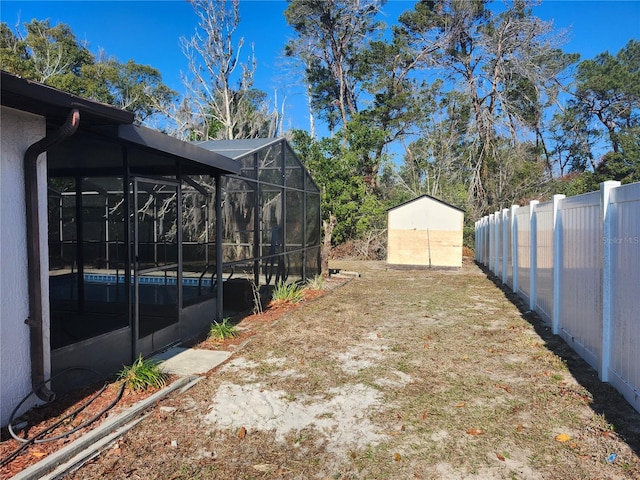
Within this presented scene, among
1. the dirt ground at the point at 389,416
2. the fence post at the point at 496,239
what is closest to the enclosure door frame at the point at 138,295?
the dirt ground at the point at 389,416

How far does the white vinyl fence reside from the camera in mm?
3762

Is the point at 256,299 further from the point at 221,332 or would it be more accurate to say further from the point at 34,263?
the point at 34,263

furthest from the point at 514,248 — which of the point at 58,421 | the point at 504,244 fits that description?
the point at 58,421

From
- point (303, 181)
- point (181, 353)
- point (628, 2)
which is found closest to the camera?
point (181, 353)

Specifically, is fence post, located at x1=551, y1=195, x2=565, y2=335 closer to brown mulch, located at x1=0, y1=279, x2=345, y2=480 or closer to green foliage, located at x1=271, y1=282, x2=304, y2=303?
green foliage, located at x1=271, y1=282, x2=304, y2=303

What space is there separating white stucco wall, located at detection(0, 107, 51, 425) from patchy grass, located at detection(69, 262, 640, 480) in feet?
3.28

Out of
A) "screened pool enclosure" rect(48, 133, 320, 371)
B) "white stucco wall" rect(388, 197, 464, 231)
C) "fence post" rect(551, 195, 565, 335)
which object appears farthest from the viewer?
"white stucco wall" rect(388, 197, 464, 231)

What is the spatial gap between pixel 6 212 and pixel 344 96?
2600 cm

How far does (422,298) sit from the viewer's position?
32.7 feet

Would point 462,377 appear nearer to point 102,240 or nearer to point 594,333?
point 594,333

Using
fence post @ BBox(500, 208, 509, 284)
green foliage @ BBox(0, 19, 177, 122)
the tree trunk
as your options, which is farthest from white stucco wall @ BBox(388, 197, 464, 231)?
green foliage @ BBox(0, 19, 177, 122)

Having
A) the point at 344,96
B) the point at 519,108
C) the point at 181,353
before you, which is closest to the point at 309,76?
the point at 344,96

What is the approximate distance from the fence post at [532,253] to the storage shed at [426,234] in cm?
Result: 756

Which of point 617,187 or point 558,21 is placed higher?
point 558,21
